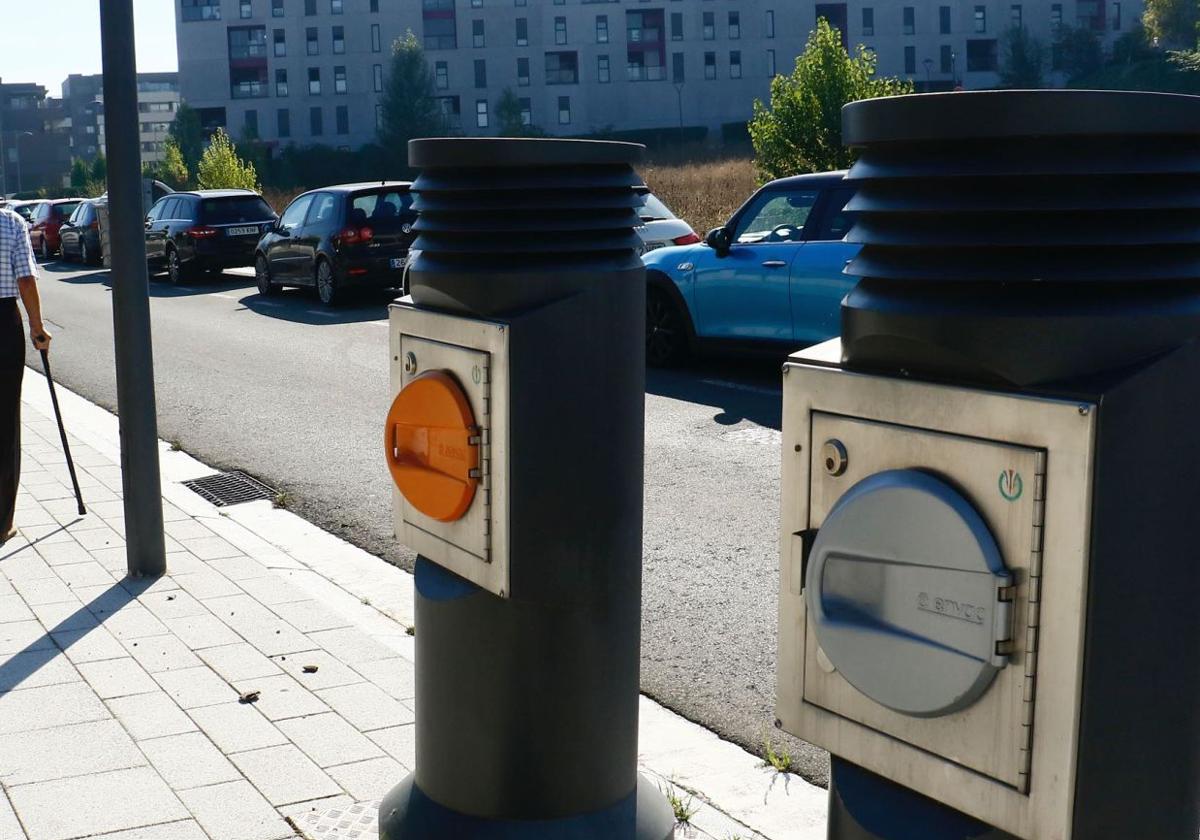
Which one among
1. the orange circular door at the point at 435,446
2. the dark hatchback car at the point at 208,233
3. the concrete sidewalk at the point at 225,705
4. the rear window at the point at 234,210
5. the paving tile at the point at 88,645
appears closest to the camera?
the orange circular door at the point at 435,446

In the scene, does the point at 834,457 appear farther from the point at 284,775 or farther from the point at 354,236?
the point at 354,236

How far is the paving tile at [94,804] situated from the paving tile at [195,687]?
1.88 feet

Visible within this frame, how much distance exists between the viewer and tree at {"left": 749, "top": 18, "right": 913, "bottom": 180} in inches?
979

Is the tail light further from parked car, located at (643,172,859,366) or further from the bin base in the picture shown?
the bin base

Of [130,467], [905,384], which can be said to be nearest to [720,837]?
[905,384]

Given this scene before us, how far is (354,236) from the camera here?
63.9 ft

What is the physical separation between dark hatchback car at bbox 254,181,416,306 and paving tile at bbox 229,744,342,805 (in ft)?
49.5

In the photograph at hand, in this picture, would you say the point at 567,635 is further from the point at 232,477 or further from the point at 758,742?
the point at 232,477

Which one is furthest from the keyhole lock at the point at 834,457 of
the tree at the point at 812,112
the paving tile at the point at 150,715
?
the tree at the point at 812,112

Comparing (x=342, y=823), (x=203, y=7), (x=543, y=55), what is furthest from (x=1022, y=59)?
(x=342, y=823)

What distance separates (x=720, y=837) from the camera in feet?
11.8

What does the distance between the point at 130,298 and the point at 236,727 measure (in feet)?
7.60

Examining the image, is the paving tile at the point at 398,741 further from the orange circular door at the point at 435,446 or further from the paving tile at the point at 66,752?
the orange circular door at the point at 435,446

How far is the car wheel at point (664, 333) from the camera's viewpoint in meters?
12.4
